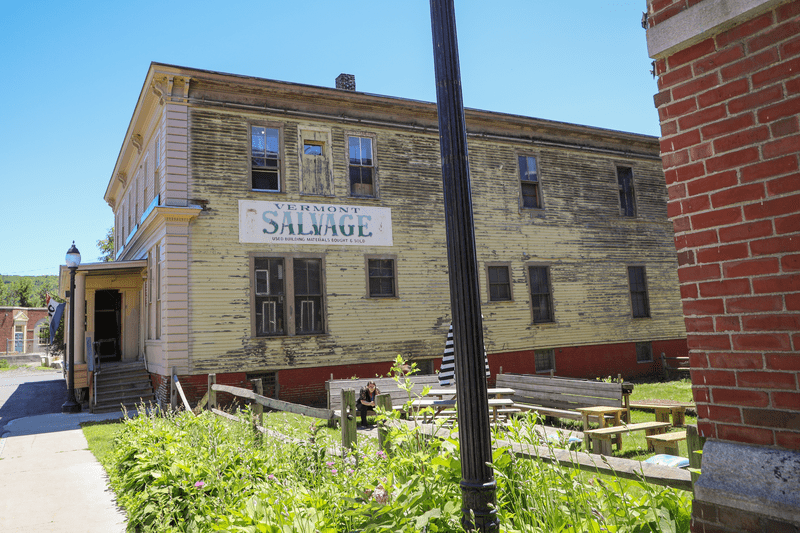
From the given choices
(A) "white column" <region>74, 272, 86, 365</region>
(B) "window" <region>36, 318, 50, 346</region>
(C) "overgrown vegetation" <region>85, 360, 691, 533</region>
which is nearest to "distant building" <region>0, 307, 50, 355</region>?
(B) "window" <region>36, 318, 50, 346</region>

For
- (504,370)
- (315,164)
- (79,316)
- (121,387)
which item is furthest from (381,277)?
(79,316)

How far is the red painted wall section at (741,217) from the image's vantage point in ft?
7.79

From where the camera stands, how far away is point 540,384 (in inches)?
432

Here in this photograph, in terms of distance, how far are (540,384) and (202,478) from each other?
7638mm

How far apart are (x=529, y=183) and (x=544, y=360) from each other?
647 centimetres

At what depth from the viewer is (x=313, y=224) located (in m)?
15.3

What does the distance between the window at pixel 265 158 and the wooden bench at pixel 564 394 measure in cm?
858

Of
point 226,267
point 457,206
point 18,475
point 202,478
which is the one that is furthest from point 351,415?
point 226,267

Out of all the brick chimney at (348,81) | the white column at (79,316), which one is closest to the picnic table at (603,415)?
the brick chimney at (348,81)

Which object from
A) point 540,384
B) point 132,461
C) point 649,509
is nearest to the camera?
point 649,509

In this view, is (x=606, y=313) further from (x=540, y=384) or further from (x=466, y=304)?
(x=466, y=304)

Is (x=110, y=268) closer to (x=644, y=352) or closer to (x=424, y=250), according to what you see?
(x=424, y=250)

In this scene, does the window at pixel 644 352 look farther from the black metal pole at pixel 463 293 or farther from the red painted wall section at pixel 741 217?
the black metal pole at pixel 463 293

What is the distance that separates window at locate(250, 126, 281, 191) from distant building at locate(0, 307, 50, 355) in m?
55.2
